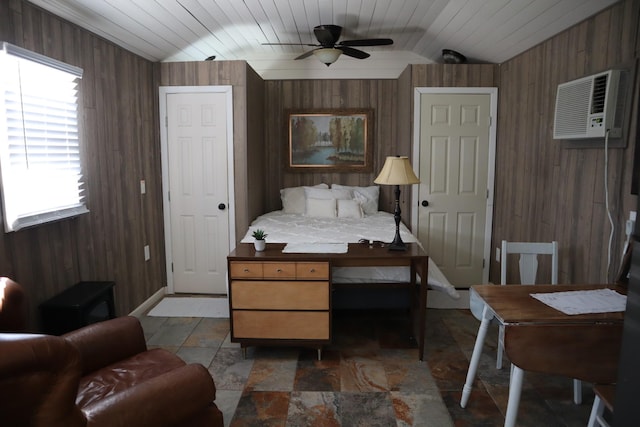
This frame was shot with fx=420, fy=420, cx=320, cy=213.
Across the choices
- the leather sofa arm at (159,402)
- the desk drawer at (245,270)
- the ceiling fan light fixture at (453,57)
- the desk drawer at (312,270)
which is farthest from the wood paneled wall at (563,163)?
the leather sofa arm at (159,402)

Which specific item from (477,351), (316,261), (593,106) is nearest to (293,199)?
(316,261)

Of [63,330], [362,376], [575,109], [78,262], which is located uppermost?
[575,109]

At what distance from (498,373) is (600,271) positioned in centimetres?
89

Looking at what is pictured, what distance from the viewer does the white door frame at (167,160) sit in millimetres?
3949

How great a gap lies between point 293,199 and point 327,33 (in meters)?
1.81

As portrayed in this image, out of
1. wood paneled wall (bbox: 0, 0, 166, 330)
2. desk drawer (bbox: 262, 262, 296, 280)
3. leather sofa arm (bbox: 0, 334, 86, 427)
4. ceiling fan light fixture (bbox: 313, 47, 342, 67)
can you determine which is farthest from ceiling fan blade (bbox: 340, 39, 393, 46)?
leather sofa arm (bbox: 0, 334, 86, 427)

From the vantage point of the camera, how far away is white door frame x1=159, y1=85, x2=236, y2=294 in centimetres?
395

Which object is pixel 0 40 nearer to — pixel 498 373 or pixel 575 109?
pixel 575 109

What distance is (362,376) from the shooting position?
2678 millimetres

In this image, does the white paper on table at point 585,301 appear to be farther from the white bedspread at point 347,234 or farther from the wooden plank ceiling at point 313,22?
the wooden plank ceiling at point 313,22

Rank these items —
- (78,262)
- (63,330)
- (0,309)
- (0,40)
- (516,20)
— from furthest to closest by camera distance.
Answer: (516,20) < (78,262) < (63,330) < (0,40) < (0,309)

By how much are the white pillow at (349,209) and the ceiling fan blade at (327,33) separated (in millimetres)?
1556

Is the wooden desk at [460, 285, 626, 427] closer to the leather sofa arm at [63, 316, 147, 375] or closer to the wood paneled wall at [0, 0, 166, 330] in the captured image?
the leather sofa arm at [63, 316, 147, 375]

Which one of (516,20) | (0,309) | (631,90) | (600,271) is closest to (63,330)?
(0,309)
